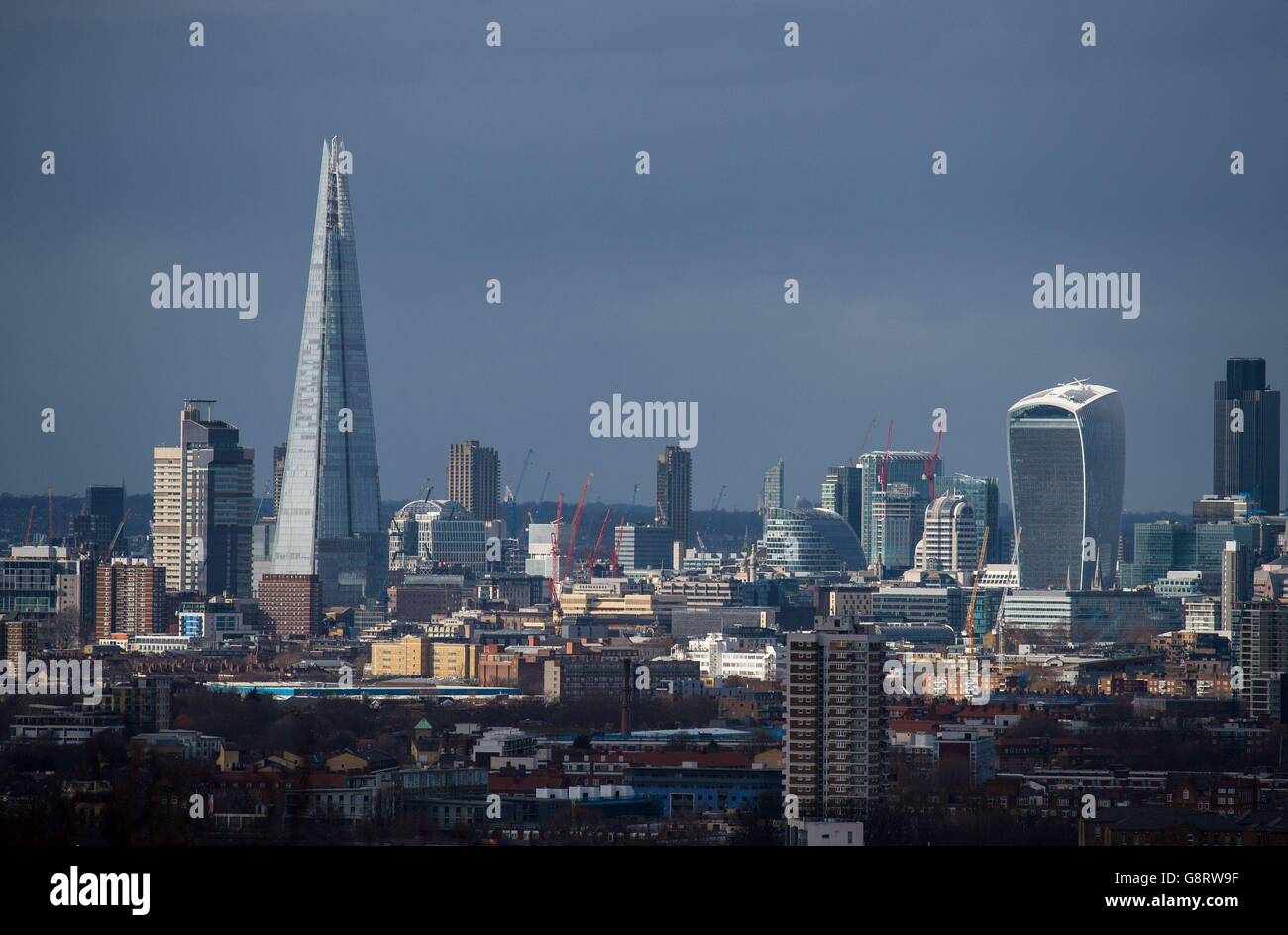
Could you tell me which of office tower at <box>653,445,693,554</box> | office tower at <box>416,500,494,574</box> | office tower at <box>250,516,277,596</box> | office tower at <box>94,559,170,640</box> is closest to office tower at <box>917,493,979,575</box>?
office tower at <box>653,445,693,554</box>

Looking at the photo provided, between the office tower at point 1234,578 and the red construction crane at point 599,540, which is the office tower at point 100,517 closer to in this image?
the red construction crane at point 599,540

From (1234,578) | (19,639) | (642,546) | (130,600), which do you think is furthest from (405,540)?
(19,639)

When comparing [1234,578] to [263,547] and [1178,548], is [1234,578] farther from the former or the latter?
[263,547]

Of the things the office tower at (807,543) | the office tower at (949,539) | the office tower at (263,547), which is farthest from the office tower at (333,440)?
→ the office tower at (949,539)

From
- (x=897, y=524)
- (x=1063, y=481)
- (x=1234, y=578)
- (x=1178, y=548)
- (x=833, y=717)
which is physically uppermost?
(x=1063, y=481)
